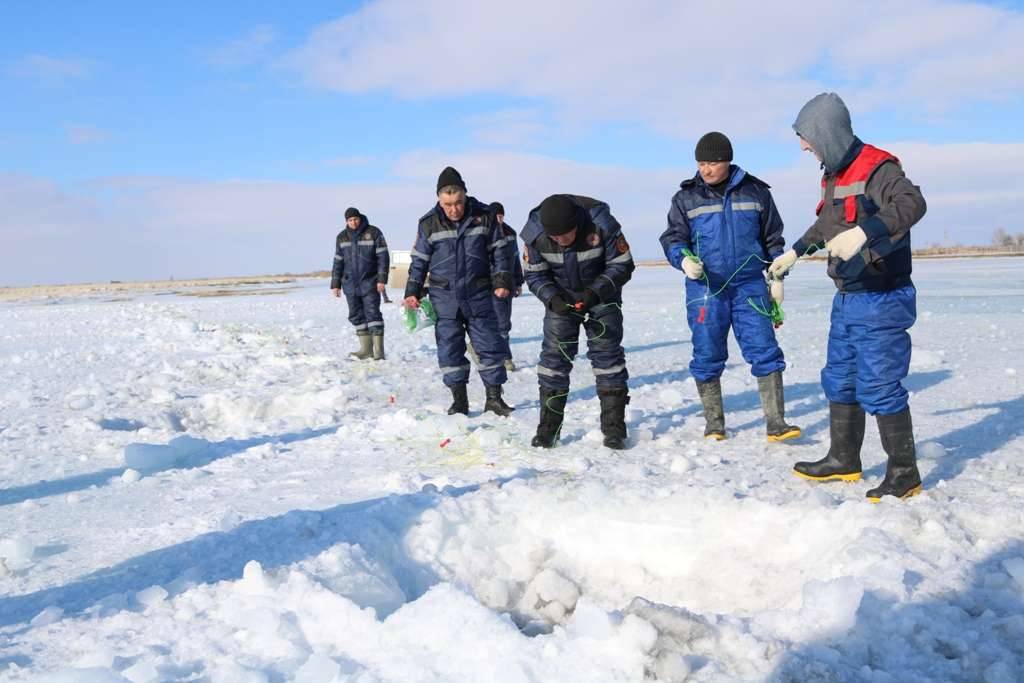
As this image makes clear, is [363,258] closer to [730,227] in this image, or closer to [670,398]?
[670,398]

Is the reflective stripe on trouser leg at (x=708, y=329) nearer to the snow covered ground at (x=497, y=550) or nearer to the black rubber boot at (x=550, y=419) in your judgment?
the snow covered ground at (x=497, y=550)

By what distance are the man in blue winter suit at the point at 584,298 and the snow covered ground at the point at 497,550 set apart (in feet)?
0.98

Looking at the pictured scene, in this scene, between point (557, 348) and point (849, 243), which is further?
point (557, 348)

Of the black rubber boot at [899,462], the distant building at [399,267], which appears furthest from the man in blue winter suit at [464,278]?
the distant building at [399,267]

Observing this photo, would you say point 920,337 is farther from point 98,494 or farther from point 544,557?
point 98,494

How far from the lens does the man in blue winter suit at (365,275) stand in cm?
Answer: 947

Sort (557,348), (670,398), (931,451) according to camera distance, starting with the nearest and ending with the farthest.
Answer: (931,451) < (557,348) < (670,398)

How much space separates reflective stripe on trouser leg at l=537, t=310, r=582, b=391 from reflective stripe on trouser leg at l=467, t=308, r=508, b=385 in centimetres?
109

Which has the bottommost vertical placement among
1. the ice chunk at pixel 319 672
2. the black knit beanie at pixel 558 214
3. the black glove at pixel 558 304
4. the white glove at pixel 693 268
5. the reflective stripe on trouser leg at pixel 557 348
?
the ice chunk at pixel 319 672

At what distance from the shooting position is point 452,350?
621cm

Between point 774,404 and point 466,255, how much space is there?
2.59 m

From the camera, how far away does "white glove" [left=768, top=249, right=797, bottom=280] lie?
3.85 metres

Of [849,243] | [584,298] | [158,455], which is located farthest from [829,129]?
[158,455]

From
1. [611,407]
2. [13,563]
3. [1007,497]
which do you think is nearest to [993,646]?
[1007,497]
